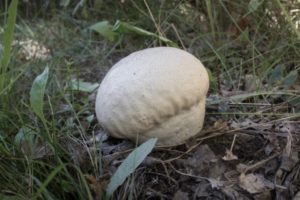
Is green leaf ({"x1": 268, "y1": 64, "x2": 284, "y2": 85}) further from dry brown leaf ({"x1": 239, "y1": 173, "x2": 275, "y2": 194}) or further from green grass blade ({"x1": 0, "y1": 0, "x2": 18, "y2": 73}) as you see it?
green grass blade ({"x1": 0, "y1": 0, "x2": 18, "y2": 73})

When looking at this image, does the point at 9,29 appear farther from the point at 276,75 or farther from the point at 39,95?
the point at 276,75

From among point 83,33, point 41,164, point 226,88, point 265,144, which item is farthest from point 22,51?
point 265,144

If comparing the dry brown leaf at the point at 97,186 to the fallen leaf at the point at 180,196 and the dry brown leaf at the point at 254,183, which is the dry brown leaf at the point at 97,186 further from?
the dry brown leaf at the point at 254,183

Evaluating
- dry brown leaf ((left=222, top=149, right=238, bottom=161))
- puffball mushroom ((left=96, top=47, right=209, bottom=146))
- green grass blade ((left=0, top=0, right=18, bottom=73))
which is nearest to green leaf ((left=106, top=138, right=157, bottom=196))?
puffball mushroom ((left=96, top=47, right=209, bottom=146))

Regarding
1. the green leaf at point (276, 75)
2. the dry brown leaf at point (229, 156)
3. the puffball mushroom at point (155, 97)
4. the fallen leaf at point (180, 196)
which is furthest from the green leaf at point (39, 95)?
the green leaf at point (276, 75)

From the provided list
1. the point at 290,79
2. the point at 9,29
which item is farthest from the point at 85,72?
the point at 290,79

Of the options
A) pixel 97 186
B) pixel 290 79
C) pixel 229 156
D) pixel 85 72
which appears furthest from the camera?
pixel 85 72

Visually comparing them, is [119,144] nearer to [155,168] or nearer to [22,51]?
[155,168]
